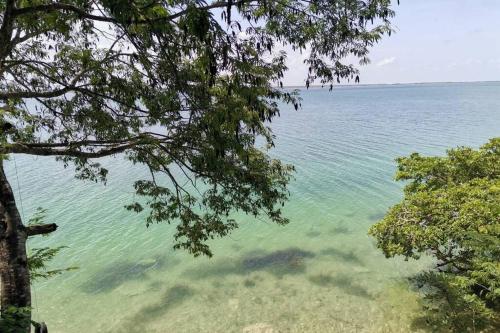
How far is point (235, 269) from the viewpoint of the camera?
18.0 metres

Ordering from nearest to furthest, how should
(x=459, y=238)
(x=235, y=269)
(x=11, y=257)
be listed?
1. (x=11, y=257)
2. (x=459, y=238)
3. (x=235, y=269)

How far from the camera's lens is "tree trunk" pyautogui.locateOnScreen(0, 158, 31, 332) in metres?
7.75

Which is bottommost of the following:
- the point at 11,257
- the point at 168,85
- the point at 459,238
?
the point at 459,238

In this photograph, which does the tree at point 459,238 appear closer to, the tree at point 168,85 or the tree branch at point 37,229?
the tree at point 168,85

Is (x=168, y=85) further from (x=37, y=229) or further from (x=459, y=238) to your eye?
(x=459, y=238)

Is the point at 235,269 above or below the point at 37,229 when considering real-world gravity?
below

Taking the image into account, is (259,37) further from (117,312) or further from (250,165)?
(117,312)

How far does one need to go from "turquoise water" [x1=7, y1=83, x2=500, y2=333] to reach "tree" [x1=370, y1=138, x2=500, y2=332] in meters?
2.29

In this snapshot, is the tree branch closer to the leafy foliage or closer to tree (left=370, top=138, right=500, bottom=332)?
the leafy foliage

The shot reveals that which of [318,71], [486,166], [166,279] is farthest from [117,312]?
[486,166]

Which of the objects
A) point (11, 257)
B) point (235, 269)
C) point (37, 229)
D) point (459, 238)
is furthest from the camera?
point (235, 269)

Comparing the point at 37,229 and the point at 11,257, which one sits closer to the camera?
the point at 11,257

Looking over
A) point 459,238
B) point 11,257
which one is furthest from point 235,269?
point 11,257

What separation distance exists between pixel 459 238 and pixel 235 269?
10.4m
